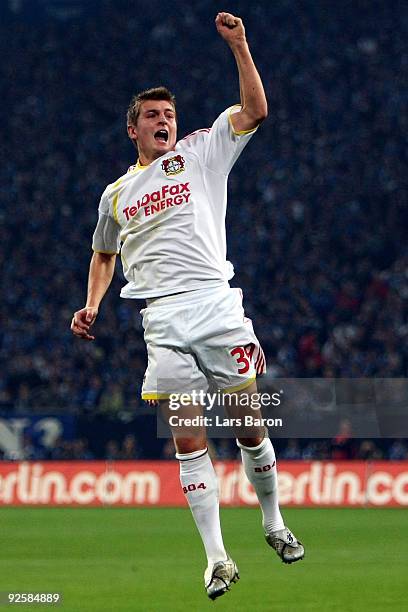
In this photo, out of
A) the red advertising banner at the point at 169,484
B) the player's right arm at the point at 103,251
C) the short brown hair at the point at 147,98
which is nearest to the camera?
the short brown hair at the point at 147,98

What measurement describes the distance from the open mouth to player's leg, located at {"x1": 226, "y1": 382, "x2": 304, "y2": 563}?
4.76 feet

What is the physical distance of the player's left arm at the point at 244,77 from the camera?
21.8 feet

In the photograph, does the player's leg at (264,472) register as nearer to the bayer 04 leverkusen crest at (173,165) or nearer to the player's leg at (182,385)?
the player's leg at (182,385)

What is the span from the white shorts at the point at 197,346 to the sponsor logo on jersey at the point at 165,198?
0.49 m

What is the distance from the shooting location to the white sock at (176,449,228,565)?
6773mm

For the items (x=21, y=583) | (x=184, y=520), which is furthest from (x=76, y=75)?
(x=21, y=583)

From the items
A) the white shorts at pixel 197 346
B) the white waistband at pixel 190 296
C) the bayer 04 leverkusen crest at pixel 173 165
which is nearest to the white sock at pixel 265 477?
the white shorts at pixel 197 346

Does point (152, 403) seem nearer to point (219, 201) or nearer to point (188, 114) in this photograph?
point (219, 201)

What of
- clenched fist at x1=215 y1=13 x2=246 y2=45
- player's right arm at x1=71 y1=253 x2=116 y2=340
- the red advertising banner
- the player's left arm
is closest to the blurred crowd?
the red advertising banner

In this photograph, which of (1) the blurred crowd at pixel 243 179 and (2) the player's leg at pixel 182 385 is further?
(1) the blurred crowd at pixel 243 179

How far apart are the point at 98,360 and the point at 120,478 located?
16.4ft

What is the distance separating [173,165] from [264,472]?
1772 millimetres

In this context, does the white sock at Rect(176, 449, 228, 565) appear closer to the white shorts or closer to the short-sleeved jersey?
the white shorts

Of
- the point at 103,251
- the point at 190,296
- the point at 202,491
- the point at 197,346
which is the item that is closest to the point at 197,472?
the point at 202,491
